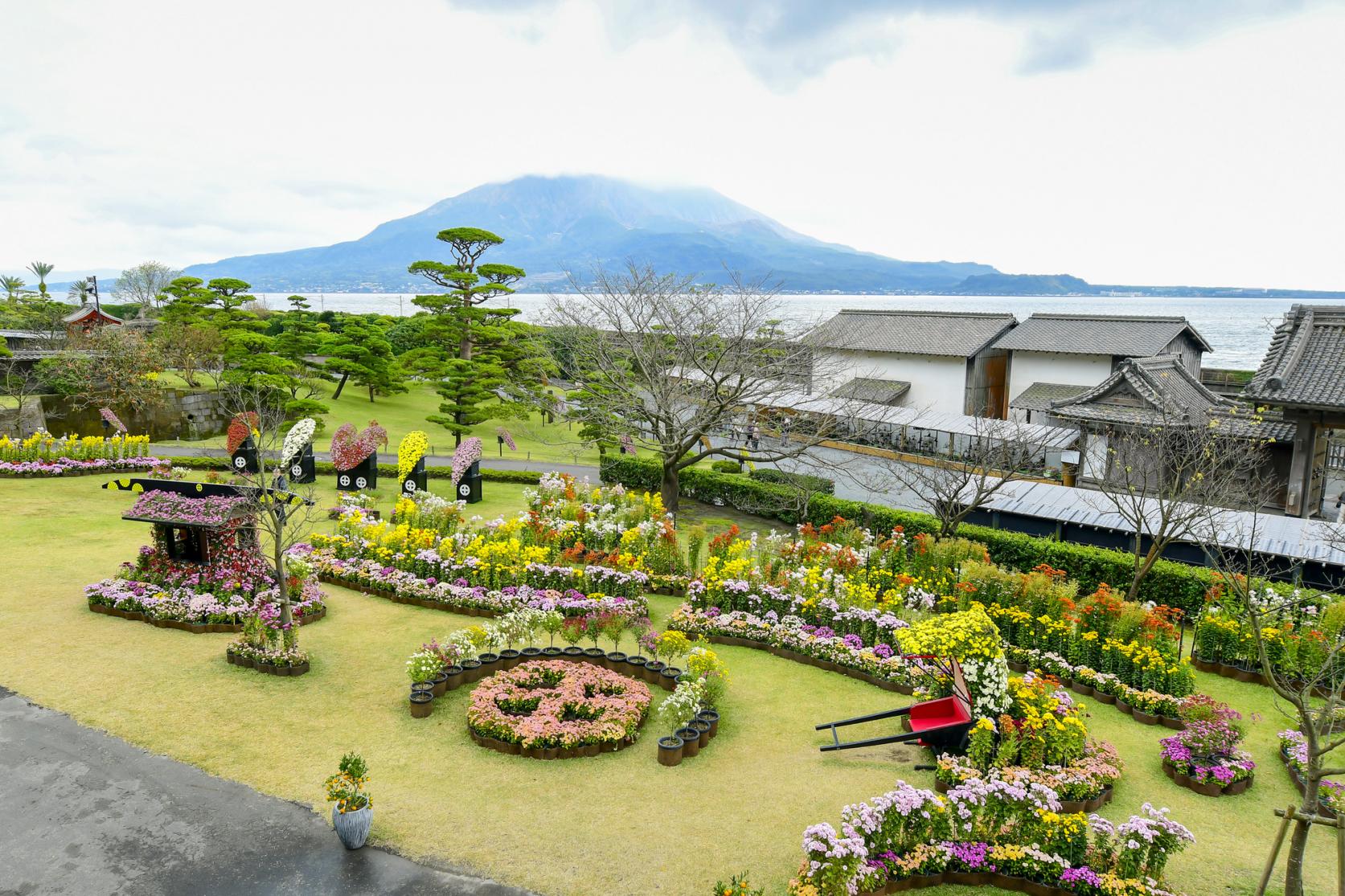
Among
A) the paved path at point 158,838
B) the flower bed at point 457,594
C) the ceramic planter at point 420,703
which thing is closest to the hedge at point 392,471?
the flower bed at point 457,594

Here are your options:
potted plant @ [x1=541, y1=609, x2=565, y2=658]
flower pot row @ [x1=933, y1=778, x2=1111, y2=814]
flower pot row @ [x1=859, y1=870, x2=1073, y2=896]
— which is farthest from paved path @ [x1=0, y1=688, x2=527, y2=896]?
flower pot row @ [x1=933, y1=778, x2=1111, y2=814]

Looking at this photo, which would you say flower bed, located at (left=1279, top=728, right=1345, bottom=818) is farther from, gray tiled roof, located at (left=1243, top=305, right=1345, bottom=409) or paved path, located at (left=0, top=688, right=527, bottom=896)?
gray tiled roof, located at (left=1243, top=305, right=1345, bottom=409)

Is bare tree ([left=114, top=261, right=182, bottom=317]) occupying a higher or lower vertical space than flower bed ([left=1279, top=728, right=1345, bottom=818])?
higher

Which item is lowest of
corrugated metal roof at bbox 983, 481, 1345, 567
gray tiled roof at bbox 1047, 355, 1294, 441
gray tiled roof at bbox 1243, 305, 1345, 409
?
corrugated metal roof at bbox 983, 481, 1345, 567

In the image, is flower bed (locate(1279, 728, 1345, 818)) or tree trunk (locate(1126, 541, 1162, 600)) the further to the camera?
tree trunk (locate(1126, 541, 1162, 600))

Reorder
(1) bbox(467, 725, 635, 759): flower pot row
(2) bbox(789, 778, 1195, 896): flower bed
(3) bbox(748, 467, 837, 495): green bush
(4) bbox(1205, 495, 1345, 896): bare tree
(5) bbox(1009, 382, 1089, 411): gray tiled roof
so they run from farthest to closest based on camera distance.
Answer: (5) bbox(1009, 382, 1089, 411): gray tiled roof < (3) bbox(748, 467, 837, 495): green bush < (1) bbox(467, 725, 635, 759): flower pot row < (2) bbox(789, 778, 1195, 896): flower bed < (4) bbox(1205, 495, 1345, 896): bare tree

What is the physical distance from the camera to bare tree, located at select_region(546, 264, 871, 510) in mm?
19391

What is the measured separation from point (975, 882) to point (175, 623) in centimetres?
1230

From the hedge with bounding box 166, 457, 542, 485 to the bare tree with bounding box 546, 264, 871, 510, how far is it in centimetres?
356

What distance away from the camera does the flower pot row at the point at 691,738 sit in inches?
372

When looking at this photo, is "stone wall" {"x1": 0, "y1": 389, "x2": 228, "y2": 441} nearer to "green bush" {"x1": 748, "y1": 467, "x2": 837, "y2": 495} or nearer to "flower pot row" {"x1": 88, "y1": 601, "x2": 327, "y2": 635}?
"flower pot row" {"x1": 88, "y1": 601, "x2": 327, "y2": 635}

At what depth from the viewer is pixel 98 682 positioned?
10.9 meters

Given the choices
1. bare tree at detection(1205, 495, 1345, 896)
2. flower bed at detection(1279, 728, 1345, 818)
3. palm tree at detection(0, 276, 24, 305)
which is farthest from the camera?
palm tree at detection(0, 276, 24, 305)

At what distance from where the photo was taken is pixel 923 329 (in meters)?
40.0
